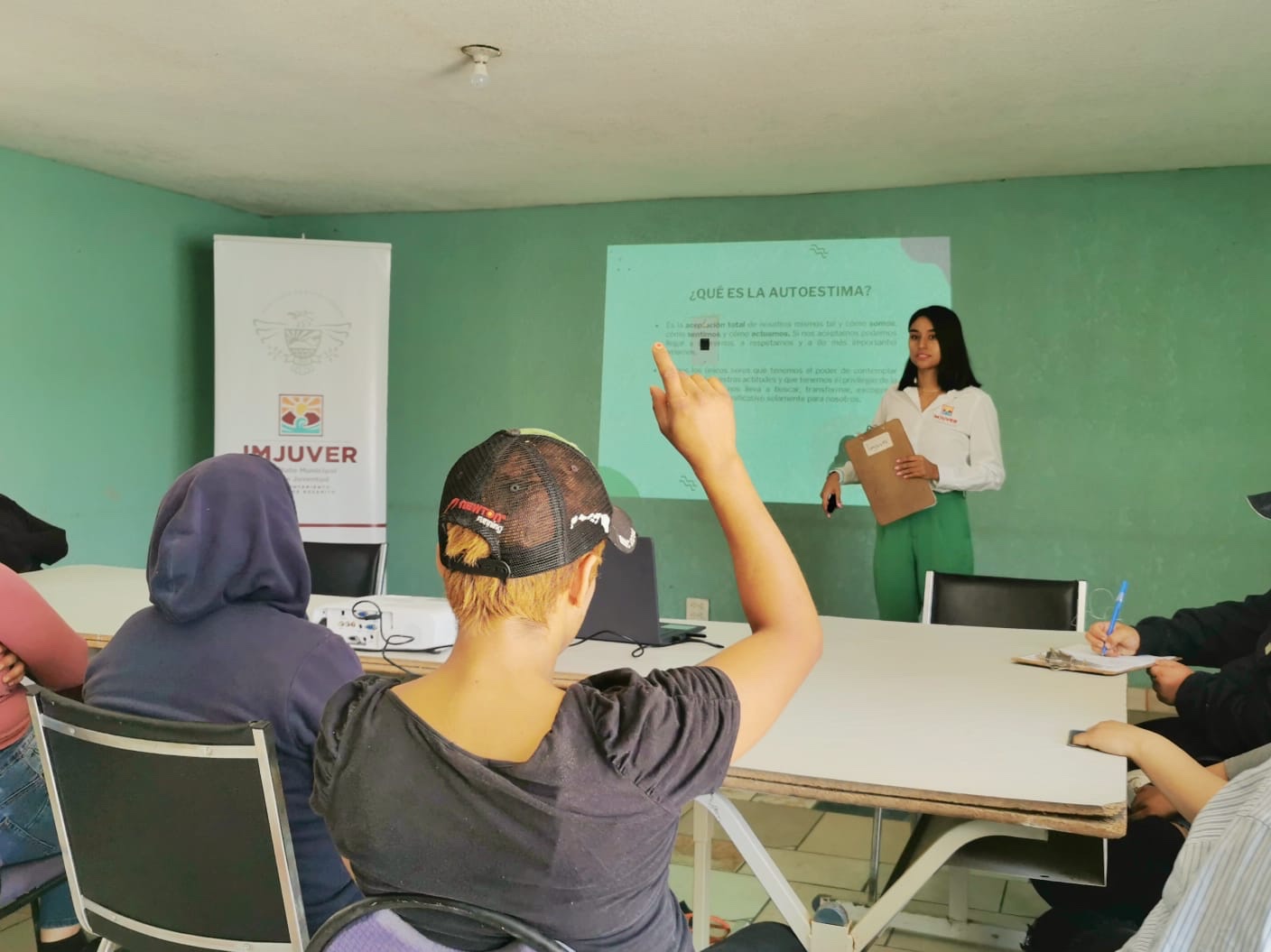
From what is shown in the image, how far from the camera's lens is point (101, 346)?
5168mm

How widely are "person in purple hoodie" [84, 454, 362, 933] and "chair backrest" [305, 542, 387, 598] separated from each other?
1803 millimetres

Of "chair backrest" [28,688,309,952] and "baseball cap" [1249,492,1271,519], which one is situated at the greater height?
"baseball cap" [1249,492,1271,519]

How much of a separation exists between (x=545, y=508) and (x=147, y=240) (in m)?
5.10

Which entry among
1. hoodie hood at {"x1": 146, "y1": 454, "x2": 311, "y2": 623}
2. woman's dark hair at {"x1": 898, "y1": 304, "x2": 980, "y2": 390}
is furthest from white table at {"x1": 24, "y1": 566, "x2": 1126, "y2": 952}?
woman's dark hair at {"x1": 898, "y1": 304, "x2": 980, "y2": 390}

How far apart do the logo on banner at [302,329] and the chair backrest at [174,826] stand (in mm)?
4123

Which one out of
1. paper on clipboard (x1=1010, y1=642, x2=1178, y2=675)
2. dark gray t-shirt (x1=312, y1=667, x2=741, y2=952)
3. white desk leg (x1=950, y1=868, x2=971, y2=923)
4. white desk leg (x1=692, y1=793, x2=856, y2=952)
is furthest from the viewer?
white desk leg (x1=950, y1=868, x2=971, y2=923)

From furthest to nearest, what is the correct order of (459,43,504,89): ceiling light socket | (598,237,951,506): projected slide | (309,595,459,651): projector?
(598,237,951,506): projected slide < (459,43,504,89): ceiling light socket < (309,595,459,651): projector

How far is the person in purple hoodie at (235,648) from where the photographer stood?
1.49 metres

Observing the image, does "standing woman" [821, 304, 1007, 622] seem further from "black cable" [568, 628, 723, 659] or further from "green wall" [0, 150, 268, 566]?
"green wall" [0, 150, 268, 566]

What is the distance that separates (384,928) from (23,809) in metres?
1.31

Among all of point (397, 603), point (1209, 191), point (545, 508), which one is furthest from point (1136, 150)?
point (545, 508)

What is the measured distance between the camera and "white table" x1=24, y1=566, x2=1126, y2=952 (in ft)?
5.13

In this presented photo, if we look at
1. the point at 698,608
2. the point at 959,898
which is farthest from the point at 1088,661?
the point at 698,608

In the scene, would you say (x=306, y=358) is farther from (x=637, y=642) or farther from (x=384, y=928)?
(x=384, y=928)
